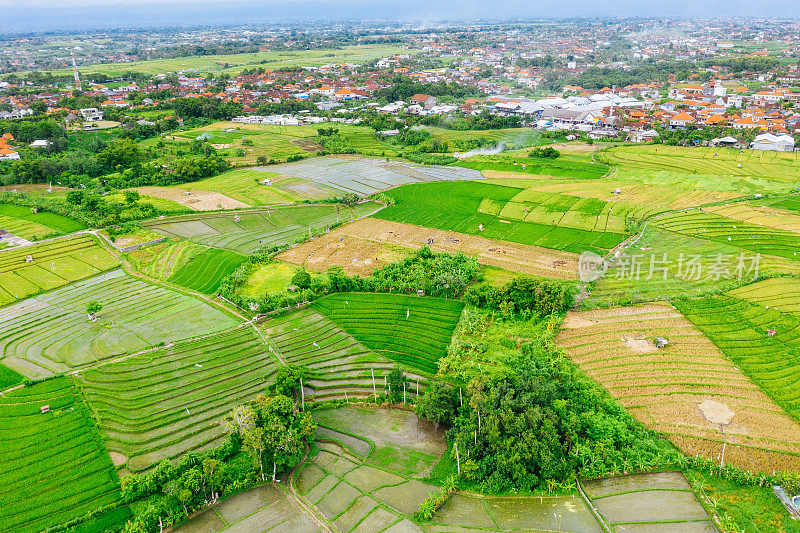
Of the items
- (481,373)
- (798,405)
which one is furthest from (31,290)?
(798,405)

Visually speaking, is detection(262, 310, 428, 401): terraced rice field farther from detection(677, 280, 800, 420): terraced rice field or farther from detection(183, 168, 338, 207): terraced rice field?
detection(183, 168, 338, 207): terraced rice field

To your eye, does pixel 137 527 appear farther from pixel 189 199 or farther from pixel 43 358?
pixel 189 199

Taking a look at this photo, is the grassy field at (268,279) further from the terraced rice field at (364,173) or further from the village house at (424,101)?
the village house at (424,101)

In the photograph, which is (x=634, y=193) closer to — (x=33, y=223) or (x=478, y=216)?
(x=478, y=216)

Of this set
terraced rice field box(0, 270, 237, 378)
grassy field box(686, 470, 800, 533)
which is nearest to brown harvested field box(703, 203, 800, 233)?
grassy field box(686, 470, 800, 533)

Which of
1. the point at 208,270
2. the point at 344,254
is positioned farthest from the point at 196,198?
the point at 344,254
